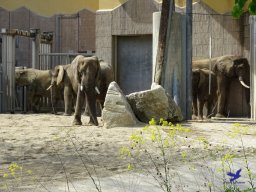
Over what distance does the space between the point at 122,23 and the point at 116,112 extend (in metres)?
6.62

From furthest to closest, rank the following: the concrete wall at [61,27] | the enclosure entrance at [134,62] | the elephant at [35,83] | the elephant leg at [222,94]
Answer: the concrete wall at [61,27]
the elephant at [35,83]
the enclosure entrance at [134,62]
the elephant leg at [222,94]

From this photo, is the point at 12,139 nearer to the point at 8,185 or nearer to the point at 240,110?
the point at 8,185

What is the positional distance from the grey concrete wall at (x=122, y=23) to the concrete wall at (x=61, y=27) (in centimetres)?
267

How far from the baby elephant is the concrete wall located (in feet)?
18.1

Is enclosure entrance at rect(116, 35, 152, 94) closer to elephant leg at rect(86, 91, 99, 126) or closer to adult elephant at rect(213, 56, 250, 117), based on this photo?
adult elephant at rect(213, 56, 250, 117)

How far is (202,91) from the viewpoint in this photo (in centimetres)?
1694

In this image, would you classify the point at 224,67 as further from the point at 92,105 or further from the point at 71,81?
the point at 92,105

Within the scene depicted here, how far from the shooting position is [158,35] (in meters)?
15.3

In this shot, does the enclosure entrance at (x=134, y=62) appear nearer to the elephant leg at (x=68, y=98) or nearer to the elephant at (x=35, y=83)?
the elephant at (x=35, y=83)

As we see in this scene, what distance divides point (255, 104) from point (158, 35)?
279 cm

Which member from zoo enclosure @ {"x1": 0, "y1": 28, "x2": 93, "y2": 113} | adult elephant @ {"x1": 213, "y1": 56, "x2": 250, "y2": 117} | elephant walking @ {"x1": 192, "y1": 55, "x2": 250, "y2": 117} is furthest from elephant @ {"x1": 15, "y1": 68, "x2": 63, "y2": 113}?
adult elephant @ {"x1": 213, "y1": 56, "x2": 250, "y2": 117}

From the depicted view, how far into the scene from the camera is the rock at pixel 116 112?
12.5 metres

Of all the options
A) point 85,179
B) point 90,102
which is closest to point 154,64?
point 90,102

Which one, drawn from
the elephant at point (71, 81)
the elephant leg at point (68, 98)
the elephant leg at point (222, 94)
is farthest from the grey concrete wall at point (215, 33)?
the elephant leg at point (68, 98)
